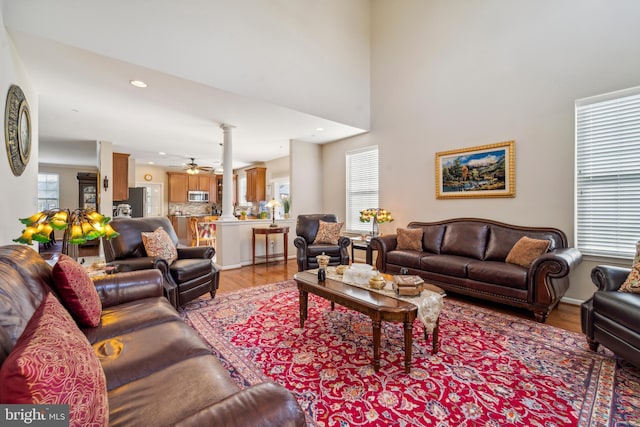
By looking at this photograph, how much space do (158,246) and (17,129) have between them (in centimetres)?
169

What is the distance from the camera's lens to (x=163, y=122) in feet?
15.8

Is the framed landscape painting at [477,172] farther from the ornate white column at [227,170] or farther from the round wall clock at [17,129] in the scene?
the round wall clock at [17,129]

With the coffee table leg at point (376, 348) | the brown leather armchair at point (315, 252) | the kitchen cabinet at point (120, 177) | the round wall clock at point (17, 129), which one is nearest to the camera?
the coffee table leg at point (376, 348)

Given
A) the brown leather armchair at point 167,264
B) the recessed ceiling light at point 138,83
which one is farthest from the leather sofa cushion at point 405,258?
the recessed ceiling light at point 138,83

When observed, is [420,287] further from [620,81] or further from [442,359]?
[620,81]

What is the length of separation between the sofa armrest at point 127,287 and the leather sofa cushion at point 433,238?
357 cm

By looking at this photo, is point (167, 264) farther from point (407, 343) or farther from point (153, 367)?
point (407, 343)

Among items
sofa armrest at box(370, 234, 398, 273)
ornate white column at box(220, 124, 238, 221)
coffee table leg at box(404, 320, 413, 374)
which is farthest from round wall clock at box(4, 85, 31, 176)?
sofa armrest at box(370, 234, 398, 273)

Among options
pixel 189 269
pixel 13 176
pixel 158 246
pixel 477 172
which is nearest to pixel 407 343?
pixel 189 269

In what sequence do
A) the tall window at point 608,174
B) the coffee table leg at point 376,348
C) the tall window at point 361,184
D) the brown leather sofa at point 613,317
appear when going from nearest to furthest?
the brown leather sofa at point 613,317, the coffee table leg at point 376,348, the tall window at point 608,174, the tall window at point 361,184

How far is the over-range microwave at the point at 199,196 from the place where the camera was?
10133 mm

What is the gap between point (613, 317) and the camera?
1952 mm

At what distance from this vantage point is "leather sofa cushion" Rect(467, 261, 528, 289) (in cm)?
290

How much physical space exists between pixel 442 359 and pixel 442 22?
4.91 metres
